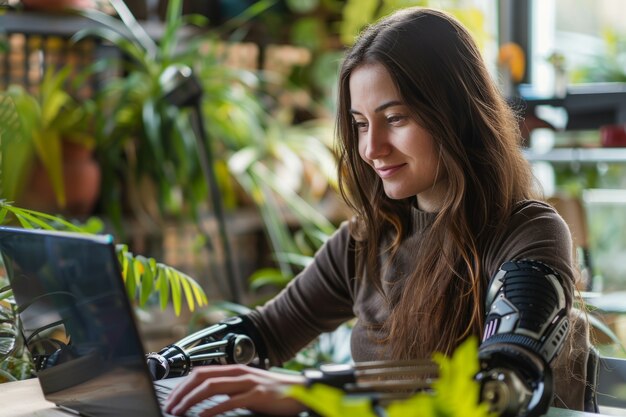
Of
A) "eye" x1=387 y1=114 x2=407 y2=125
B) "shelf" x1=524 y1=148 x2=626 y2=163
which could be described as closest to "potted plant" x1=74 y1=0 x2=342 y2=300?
"shelf" x1=524 y1=148 x2=626 y2=163

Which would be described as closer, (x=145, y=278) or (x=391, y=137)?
(x=391, y=137)

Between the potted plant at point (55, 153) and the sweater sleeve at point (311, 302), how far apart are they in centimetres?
146

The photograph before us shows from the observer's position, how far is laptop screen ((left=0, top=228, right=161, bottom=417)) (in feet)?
3.25

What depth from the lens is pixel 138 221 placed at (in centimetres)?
360

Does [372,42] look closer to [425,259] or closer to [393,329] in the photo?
[425,259]

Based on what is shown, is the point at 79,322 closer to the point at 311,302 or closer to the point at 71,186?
the point at 311,302

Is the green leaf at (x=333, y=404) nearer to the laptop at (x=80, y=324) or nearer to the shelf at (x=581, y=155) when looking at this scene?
the laptop at (x=80, y=324)

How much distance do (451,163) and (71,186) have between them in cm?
208

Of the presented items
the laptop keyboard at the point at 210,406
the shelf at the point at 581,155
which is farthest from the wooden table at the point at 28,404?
the shelf at the point at 581,155

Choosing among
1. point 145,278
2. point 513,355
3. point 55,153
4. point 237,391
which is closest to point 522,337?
point 513,355

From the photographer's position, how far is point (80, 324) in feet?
3.58

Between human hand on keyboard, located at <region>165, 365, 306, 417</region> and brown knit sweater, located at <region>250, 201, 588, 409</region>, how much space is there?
0.45 m

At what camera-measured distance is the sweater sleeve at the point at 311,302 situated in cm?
176

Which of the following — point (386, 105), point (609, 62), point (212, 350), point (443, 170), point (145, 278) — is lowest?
point (212, 350)
